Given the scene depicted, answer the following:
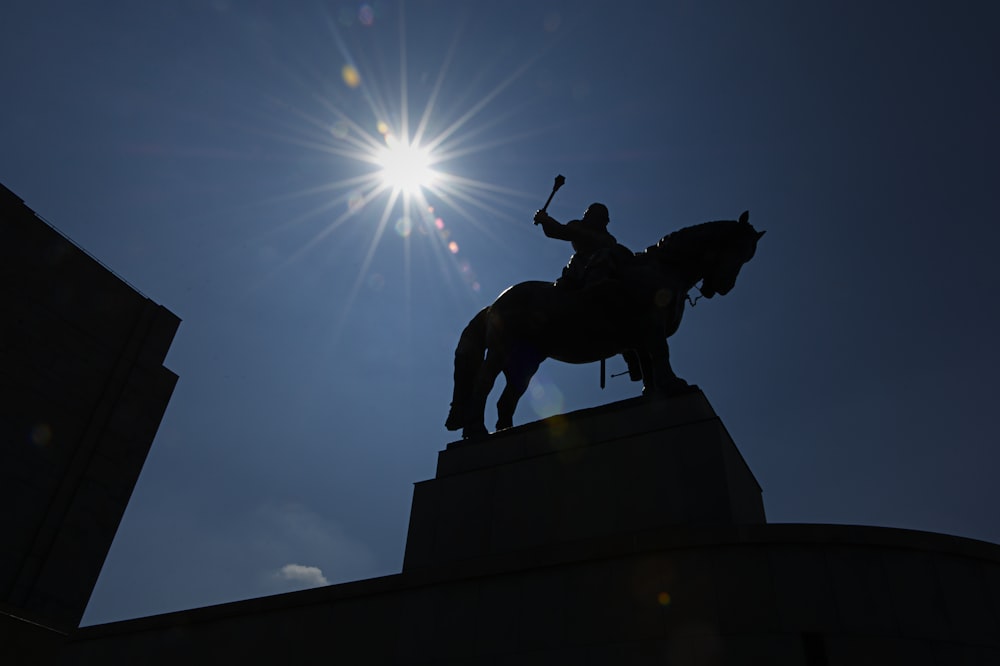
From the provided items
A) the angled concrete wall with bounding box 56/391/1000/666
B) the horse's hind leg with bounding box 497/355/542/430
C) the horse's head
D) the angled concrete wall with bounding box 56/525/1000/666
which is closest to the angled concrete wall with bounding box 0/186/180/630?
the angled concrete wall with bounding box 56/391/1000/666

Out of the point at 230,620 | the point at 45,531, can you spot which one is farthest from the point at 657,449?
the point at 45,531

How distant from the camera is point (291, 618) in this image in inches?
416

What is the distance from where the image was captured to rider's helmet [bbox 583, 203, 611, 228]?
14797 millimetres

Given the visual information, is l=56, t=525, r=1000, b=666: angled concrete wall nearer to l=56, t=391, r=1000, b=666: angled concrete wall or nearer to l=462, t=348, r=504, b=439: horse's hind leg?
l=56, t=391, r=1000, b=666: angled concrete wall

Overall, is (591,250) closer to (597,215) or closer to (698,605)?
(597,215)

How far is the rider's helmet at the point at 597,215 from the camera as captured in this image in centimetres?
1480

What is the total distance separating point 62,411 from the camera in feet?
47.4

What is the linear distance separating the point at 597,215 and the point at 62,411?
33.9 feet

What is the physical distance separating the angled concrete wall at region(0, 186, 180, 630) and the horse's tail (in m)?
6.50

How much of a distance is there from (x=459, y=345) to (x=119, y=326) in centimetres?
691

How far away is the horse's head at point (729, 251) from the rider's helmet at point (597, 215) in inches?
87.5

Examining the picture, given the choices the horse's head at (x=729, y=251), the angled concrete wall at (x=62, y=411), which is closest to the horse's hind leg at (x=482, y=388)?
the horse's head at (x=729, y=251)

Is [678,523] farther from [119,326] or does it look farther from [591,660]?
[119,326]

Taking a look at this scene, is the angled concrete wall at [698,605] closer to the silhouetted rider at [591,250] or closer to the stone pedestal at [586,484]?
the stone pedestal at [586,484]
